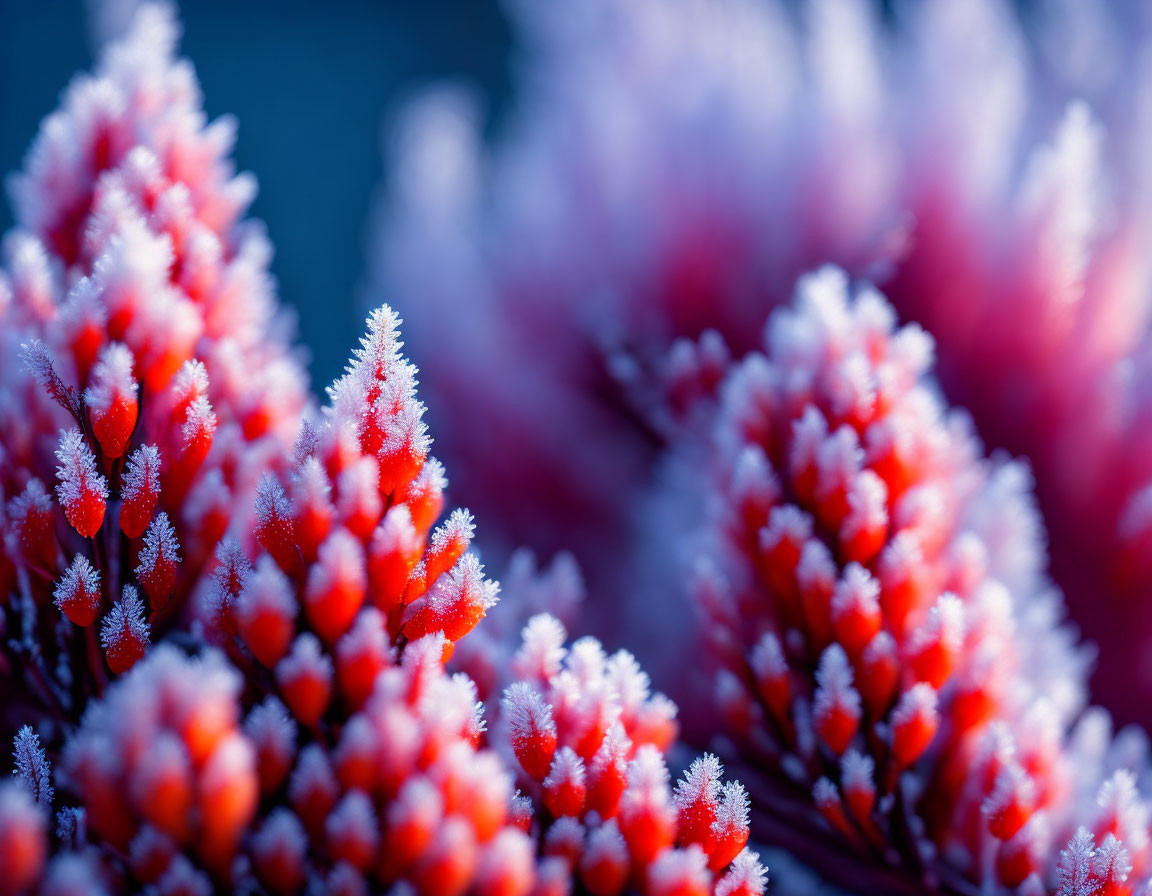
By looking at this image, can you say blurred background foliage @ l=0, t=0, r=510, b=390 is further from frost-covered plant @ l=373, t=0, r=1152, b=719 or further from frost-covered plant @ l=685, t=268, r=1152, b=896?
frost-covered plant @ l=685, t=268, r=1152, b=896

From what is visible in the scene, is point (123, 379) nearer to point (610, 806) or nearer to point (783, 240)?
point (610, 806)

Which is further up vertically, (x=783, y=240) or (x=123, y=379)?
(x=783, y=240)

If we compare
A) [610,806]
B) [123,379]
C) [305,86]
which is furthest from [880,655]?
[305,86]

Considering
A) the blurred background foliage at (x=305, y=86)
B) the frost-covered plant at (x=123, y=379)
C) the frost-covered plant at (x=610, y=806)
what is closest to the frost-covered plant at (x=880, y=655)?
the frost-covered plant at (x=610, y=806)

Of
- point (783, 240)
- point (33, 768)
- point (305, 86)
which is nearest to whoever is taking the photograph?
point (33, 768)

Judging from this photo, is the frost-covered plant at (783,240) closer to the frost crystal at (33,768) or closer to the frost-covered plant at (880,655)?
the frost-covered plant at (880,655)

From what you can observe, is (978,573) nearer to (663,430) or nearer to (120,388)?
(663,430)

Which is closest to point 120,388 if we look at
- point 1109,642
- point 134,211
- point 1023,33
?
point 134,211
